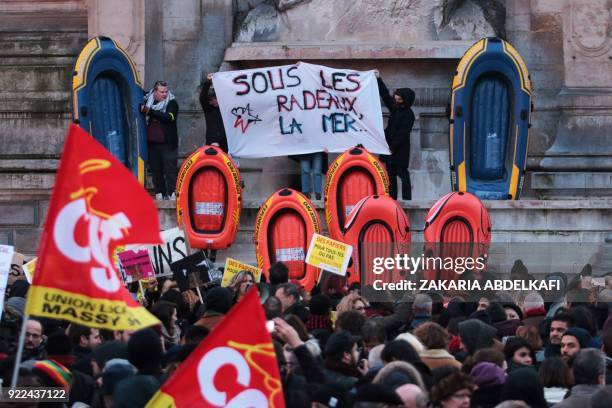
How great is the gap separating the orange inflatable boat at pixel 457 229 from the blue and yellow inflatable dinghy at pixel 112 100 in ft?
14.2

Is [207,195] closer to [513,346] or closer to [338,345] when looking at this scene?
[513,346]

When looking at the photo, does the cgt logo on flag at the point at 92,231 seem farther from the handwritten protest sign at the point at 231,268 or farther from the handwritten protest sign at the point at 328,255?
the handwritten protest sign at the point at 328,255

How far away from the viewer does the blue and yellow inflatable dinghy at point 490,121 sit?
2272 cm

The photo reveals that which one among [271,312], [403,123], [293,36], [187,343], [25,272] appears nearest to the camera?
[187,343]

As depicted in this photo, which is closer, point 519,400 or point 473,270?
point 519,400

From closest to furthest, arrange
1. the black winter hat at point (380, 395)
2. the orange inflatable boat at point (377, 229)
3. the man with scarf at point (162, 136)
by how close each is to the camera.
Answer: the black winter hat at point (380, 395) < the orange inflatable boat at point (377, 229) < the man with scarf at point (162, 136)

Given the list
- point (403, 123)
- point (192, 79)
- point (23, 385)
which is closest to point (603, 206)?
point (403, 123)

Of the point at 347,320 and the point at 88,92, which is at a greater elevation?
the point at 88,92

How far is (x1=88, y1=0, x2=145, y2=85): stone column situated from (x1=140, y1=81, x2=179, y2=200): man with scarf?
1891mm

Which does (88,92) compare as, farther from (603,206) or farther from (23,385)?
(23,385)

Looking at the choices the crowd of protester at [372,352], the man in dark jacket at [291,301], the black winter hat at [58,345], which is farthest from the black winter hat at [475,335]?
the black winter hat at [58,345]

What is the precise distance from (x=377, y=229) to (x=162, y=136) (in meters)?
3.99

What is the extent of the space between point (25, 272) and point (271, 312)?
4.78m

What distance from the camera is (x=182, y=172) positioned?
21312 millimetres
